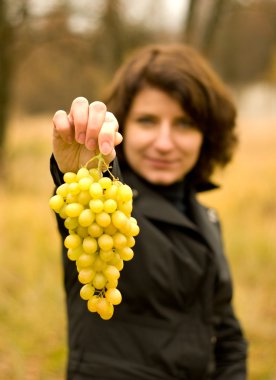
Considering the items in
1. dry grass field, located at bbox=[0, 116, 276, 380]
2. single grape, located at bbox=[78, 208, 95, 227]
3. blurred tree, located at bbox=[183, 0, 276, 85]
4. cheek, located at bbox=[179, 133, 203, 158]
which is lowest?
dry grass field, located at bbox=[0, 116, 276, 380]

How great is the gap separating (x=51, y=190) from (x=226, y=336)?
4395mm

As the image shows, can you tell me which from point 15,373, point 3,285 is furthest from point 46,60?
point 15,373

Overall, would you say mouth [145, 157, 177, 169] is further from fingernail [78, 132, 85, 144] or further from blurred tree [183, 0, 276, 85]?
blurred tree [183, 0, 276, 85]

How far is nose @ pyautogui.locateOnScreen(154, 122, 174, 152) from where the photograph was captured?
6.31 feet

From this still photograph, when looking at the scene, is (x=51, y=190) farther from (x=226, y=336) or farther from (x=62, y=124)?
(x=62, y=124)

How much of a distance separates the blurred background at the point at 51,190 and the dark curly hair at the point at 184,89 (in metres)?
1.02

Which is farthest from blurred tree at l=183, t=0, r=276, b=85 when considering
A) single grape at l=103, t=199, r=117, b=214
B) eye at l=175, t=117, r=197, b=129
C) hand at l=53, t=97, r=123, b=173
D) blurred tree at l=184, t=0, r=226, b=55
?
single grape at l=103, t=199, r=117, b=214

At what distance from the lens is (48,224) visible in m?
4.73

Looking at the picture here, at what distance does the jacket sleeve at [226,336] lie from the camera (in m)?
1.99

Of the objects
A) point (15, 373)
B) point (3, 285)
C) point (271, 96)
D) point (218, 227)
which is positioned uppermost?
point (271, 96)

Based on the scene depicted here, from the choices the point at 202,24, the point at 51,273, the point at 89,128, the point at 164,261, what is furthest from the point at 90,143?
the point at 202,24

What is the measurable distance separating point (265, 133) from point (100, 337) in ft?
40.2

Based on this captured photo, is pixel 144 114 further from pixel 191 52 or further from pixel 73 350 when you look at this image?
pixel 73 350

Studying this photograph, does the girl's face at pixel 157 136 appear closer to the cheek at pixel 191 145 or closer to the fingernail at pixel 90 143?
the cheek at pixel 191 145
